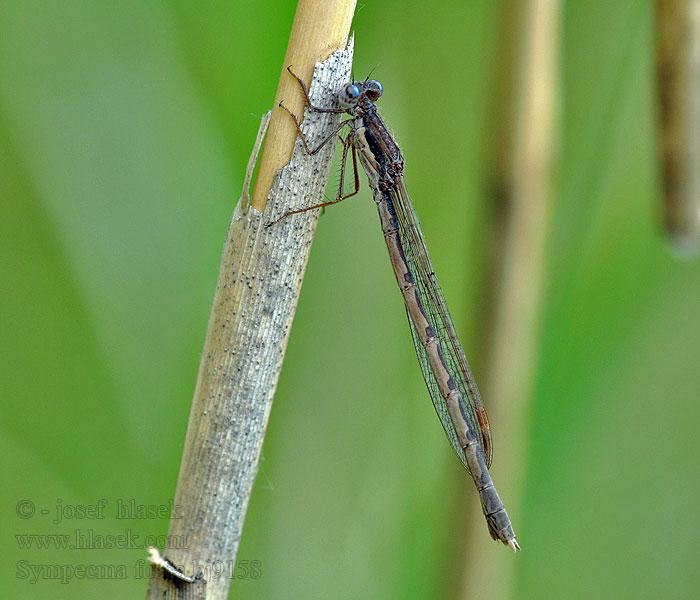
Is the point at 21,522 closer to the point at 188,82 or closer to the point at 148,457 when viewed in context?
the point at 148,457

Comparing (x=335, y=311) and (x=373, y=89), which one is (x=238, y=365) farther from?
(x=373, y=89)

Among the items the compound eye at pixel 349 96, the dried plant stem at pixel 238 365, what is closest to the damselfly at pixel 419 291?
the compound eye at pixel 349 96

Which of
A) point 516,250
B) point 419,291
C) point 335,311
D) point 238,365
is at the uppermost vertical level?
point 516,250

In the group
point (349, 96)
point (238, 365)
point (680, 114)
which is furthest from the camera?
point (680, 114)

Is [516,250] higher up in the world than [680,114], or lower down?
lower down

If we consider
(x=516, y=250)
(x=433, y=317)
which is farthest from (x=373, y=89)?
(x=433, y=317)

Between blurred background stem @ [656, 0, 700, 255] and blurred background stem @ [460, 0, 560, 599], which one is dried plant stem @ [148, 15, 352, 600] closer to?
blurred background stem @ [460, 0, 560, 599]

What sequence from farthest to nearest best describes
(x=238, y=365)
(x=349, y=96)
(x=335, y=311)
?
(x=335, y=311) → (x=349, y=96) → (x=238, y=365)
